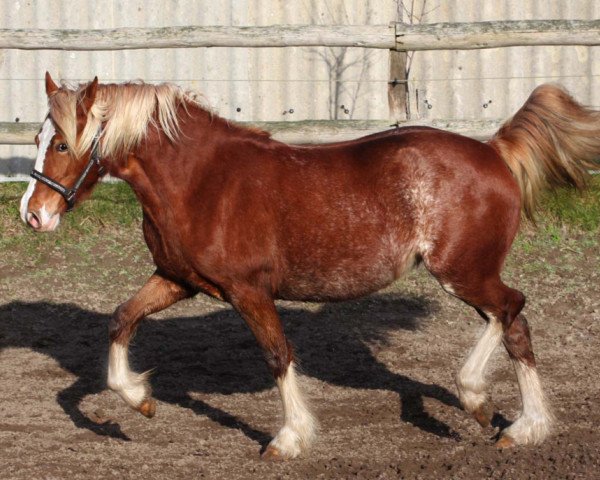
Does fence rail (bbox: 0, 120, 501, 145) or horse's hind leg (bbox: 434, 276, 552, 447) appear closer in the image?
horse's hind leg (bbox: 434, 276, 552, 447)

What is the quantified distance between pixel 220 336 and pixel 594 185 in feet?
12.5

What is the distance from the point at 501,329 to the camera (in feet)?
16.8

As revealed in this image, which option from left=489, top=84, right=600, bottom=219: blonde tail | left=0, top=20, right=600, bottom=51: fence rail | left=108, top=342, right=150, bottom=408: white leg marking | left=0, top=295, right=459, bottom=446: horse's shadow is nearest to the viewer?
left=108, top=342, right=150, bottom=408: white leg marking

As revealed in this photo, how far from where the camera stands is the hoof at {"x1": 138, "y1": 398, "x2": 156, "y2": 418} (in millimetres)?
5168

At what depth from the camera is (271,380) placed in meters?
6.23

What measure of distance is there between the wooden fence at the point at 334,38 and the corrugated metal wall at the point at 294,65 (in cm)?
207

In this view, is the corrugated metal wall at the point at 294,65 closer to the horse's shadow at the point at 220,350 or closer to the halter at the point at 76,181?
the horse's shadow at the point at 220,350

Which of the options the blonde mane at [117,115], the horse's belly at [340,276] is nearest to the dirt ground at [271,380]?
the horse's belly at [340,276]

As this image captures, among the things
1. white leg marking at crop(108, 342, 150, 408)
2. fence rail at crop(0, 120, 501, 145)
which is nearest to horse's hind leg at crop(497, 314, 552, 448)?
white leg marking at crop(108, 342, 150, 408)

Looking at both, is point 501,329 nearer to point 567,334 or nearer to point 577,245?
point 567,334

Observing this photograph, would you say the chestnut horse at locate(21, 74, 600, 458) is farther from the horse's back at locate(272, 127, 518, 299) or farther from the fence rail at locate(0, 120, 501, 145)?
the fence rail at locate(0, 120, 501, 145)

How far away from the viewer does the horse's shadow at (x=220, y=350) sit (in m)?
5.84

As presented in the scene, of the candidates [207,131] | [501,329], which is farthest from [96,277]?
[501,329]

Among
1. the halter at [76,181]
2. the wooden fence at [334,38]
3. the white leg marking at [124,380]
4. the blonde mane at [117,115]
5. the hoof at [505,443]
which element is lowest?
the hoof at [505,443]
